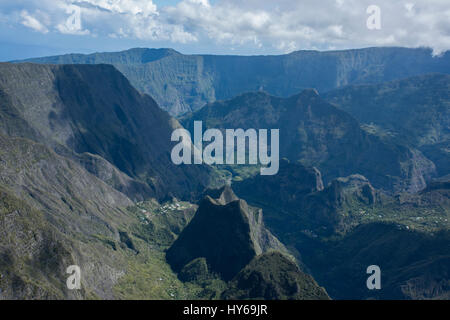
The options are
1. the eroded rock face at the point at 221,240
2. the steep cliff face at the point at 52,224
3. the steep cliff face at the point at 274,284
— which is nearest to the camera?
the steep cliff face at the point at 52,224

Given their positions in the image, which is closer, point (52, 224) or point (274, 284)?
point (274, 284)

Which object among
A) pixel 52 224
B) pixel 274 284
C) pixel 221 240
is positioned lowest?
pixel 274 284

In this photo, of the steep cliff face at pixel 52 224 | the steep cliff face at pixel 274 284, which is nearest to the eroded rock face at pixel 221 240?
the steep cliff face at pixel 274 284

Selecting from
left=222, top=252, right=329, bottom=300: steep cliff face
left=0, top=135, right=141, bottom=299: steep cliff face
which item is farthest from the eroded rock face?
left=0, top=135, right=141, bottom=299: steep cliff face

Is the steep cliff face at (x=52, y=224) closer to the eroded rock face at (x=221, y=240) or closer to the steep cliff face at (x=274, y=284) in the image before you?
the eroded rock face at (x=221, y=240)

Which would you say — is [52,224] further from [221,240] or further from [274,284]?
[274,284]

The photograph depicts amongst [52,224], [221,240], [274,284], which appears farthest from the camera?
[221,240]

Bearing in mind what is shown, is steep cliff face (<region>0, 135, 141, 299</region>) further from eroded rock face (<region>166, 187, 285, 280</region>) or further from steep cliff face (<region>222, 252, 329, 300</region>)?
steep cliff face (<region>222, 252, 329, 300</region>)

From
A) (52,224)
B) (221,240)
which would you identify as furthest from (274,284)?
(52,224)
